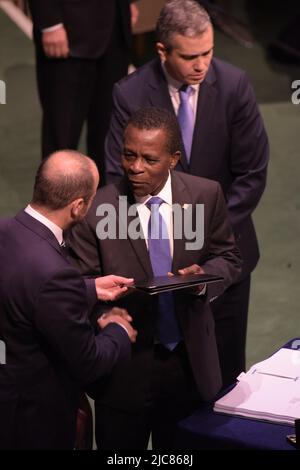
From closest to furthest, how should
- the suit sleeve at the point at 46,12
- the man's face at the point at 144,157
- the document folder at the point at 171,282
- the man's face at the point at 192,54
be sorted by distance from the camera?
1. the document folder at the point at 171,282
2. the man's face at the point at 144,157
3. the man's face at the point at 192,54
4. the suit sleeve at the point at 46,12

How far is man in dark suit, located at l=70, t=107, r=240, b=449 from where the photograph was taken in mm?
3793

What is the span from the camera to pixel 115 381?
12.5 feet

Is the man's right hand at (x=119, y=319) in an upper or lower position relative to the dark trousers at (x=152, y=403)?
upper

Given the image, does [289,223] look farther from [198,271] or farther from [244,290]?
[198,271]

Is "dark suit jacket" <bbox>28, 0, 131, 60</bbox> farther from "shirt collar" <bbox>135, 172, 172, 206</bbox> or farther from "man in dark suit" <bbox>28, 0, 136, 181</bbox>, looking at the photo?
"shirt collar" <bbox>135, 172, 172, 206</bbox>

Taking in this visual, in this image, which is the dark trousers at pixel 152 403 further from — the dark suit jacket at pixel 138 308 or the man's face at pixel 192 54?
the man's face at pixel 192 54

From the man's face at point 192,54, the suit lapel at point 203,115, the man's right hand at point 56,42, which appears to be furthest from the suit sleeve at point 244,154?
the man's right hand at point 56,42

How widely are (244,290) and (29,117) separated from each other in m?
3.71

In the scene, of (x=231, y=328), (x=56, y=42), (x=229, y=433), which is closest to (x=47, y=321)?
(x=229, y=433)

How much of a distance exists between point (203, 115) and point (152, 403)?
1.25 meters

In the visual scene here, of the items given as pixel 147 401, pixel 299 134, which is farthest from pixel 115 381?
pixel 299 134

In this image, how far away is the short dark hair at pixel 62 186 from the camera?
3.44 m

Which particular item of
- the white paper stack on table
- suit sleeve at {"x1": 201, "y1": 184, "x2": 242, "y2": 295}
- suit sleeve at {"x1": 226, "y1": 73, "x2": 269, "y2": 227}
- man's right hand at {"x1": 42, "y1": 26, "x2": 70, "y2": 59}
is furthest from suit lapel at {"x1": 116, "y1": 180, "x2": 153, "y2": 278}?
man's right hand at {"x1": 42, "y1": 26, "x2": 70, "y2": 59}

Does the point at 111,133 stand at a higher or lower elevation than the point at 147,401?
higher
